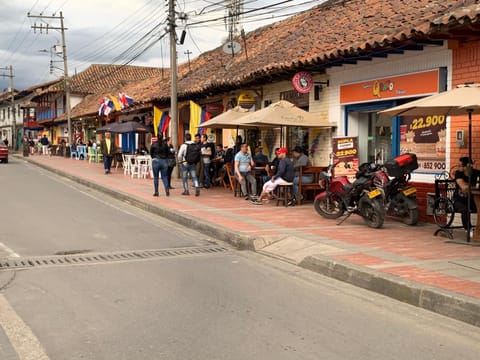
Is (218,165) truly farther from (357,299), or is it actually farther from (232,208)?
(357,299)

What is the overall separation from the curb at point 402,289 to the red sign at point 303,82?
6.90 metres

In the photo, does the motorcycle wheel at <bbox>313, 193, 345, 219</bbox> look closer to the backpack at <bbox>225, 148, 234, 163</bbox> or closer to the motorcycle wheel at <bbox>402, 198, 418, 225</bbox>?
the motorcycle wheel at <bbox>402, 198, 418, 225</bbox>

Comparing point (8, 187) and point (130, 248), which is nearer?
point (130, 248)

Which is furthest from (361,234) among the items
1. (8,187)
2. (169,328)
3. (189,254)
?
(8,187)

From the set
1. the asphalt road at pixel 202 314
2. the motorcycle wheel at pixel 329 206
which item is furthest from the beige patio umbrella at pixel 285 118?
the asphalt road at pixel 202 314

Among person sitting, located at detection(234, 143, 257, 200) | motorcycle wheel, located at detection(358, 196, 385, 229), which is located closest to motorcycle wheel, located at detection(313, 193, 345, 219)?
motorcycle wheel, located at detection(358, 196, 385, 229)

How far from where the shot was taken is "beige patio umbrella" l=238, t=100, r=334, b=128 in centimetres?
1264

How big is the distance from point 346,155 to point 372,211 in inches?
145

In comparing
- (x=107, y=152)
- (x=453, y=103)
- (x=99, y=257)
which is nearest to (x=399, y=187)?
(x=453, y=103)

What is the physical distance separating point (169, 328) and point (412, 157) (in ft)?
21.5

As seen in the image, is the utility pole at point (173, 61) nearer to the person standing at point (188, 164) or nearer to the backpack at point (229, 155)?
the backpack at point (229, 155)

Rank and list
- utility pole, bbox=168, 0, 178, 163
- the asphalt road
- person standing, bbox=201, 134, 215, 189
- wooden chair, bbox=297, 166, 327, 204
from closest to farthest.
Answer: the asphalt road
wooden chair, bbox=297, 166, 327, 204
person standing, bbox=201, 134, 215, 189
utility pole, bbox=168, 0, 178, 163

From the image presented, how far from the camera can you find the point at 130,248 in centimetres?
842

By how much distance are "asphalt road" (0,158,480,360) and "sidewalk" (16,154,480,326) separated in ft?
0.68
